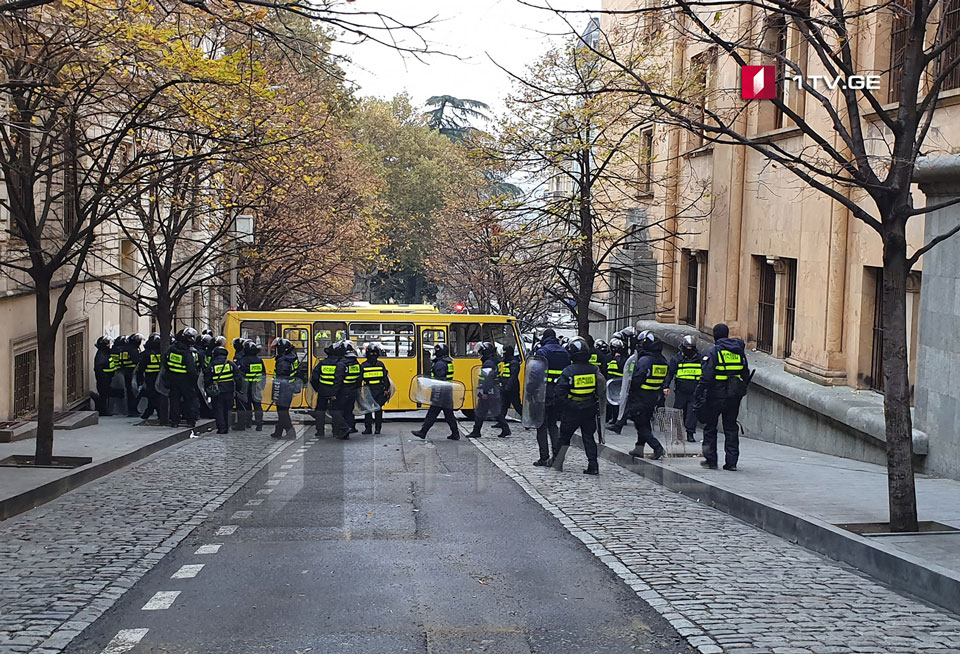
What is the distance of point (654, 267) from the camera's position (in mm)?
30906

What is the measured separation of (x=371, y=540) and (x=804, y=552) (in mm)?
3685

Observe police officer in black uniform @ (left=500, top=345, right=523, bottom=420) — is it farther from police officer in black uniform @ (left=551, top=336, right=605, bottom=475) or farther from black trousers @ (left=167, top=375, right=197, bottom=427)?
police officer in black uniform @ (left=551, top=336, right=605, bottom=475)

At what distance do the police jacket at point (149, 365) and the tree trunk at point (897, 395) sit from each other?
49.2ft

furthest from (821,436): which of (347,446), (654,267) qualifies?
(654,267)

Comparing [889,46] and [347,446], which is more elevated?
[889,46]

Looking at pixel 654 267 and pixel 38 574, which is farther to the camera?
pixel 654 267

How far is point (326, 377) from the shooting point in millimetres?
20734

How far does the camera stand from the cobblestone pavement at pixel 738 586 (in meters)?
6.90

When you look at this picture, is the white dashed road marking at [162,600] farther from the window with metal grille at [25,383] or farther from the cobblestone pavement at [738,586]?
the window with metal grille at [25,383]

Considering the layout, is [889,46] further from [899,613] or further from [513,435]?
[899,613]

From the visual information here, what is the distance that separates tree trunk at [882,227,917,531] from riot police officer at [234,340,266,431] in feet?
48.8

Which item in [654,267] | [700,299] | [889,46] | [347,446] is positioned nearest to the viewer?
[889,46]

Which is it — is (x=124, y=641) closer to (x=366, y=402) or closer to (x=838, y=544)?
(x=838, y=544)

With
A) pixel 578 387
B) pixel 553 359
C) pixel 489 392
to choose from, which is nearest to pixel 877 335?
pixel 553 359
